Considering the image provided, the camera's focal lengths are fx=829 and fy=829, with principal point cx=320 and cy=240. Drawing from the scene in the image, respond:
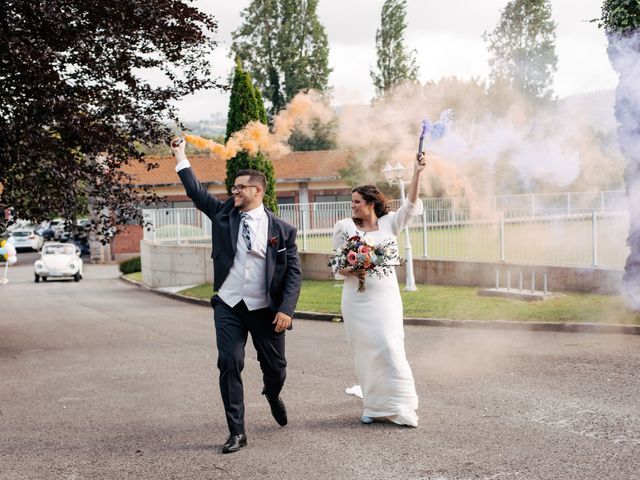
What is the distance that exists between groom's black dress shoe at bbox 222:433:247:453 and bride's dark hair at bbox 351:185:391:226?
2.29m

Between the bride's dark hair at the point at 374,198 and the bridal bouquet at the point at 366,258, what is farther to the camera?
the bride's dark hair at the point at 374,198

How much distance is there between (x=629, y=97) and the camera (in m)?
12.9

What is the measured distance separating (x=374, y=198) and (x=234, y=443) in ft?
8.26

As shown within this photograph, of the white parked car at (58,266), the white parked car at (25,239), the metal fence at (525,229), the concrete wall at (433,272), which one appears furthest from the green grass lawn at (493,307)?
the white parked car at (25,239)

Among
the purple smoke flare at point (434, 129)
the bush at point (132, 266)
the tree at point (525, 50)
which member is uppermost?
the tree at point (525, 50)

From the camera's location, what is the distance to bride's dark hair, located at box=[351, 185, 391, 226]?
7.37m

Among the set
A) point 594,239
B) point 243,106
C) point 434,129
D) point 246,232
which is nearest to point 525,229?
point 594,239

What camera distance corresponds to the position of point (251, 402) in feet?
26.6

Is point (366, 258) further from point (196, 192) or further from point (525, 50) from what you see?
point (525, 50)

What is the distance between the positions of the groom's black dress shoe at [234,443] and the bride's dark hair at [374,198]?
2.29 m

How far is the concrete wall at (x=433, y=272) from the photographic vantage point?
15.8 metres

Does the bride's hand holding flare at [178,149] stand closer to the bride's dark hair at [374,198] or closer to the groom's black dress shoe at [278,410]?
the bride's dark hair at [374,198]

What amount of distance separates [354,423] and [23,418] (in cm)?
313

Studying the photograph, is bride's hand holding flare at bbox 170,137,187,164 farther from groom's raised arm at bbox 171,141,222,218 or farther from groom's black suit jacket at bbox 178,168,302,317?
groom's black suit jacket at bbox 178,168,302,317
